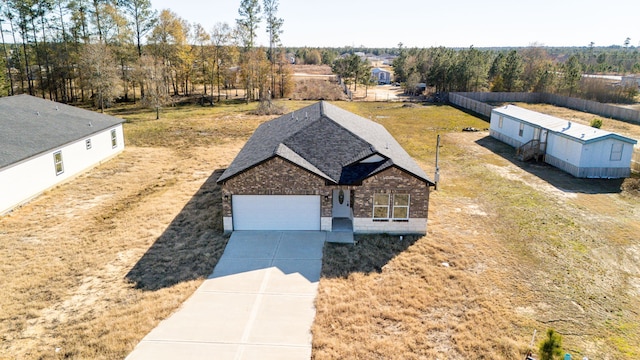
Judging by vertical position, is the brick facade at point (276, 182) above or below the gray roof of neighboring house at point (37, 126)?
below

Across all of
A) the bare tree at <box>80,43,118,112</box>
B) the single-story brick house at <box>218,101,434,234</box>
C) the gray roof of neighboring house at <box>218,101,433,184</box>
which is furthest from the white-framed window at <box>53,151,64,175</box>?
the bare tree at <box>80,43,118,112</box>

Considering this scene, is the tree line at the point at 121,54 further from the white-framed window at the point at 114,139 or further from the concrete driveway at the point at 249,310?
the concrete driveway at the point at 249,310

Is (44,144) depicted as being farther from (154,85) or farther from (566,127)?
(566,127)

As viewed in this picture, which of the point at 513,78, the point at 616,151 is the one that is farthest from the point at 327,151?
the point at 513,78

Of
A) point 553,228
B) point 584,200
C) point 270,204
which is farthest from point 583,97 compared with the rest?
point 270,204

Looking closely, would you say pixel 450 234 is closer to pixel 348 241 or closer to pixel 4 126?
pixel 348 241

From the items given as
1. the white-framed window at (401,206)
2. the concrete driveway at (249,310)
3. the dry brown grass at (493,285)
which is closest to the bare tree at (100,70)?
the concrete driveway at (249,310)
